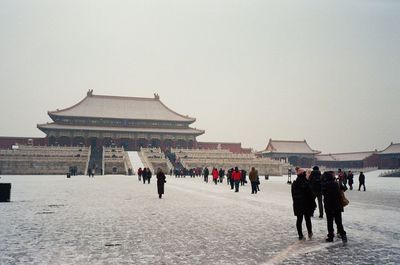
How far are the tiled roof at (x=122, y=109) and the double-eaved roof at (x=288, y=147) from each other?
19.3 m

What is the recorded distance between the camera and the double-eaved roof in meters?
78.4

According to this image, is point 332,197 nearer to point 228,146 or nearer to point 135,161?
point 135,161

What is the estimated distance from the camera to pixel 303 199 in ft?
23.7

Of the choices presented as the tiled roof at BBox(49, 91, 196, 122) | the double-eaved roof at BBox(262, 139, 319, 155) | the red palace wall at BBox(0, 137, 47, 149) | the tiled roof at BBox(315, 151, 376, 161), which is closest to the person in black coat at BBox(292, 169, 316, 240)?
the red palace wall at BBox(0, 137, 47, 149)

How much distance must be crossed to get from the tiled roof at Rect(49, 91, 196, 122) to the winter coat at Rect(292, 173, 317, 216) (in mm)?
63383

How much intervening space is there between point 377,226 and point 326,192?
98.8 inches

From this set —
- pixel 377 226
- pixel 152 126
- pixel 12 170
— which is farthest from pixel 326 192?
pixel 152 126

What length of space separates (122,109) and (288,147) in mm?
→ 36596

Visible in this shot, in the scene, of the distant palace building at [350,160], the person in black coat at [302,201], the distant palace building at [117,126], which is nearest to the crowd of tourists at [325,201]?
the person in black coat at [302,201]

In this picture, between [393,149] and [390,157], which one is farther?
[393,149]

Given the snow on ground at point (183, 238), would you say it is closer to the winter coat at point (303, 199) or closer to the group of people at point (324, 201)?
the group of people at point (324, 201)

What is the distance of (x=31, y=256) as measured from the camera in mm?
5590

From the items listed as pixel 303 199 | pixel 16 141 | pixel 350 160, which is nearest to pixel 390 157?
pixel 350 160

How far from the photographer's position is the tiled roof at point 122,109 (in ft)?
225
